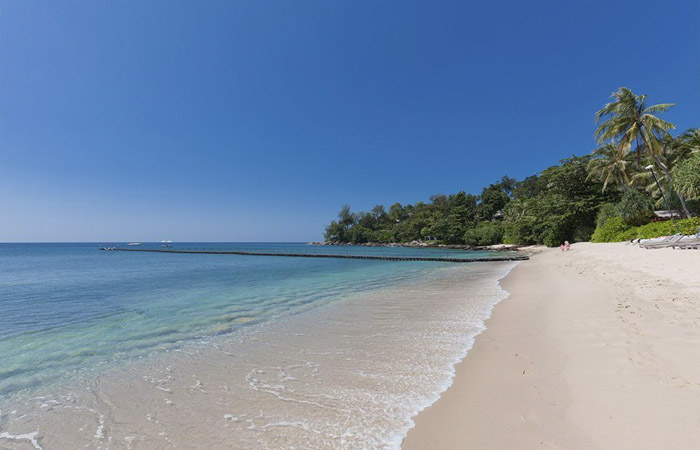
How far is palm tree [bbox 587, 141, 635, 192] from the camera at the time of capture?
105 feet

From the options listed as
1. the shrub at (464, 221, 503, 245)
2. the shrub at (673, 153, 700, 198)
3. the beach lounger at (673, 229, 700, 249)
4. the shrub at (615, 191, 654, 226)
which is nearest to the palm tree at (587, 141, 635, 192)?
the shrub at (615, 191, 654, 226)

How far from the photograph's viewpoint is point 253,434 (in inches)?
110

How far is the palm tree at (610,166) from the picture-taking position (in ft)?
105

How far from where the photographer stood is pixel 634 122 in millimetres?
22734

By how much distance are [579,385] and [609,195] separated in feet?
142

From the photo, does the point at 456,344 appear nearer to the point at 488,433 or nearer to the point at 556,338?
the point at 556,338

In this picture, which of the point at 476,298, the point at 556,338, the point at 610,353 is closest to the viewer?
the point at 610,353

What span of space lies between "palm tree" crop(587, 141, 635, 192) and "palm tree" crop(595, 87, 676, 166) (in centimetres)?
959

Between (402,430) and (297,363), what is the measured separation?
2230mm

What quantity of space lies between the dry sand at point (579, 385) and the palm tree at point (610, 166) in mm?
32878

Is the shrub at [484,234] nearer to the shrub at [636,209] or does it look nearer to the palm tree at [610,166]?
the palm tree at [610,166]

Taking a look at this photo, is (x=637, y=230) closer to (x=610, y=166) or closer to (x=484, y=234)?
(x=610, y=166)

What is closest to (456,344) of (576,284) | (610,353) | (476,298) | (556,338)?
(556,338)

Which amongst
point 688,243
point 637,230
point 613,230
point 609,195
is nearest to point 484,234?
point 609,195
